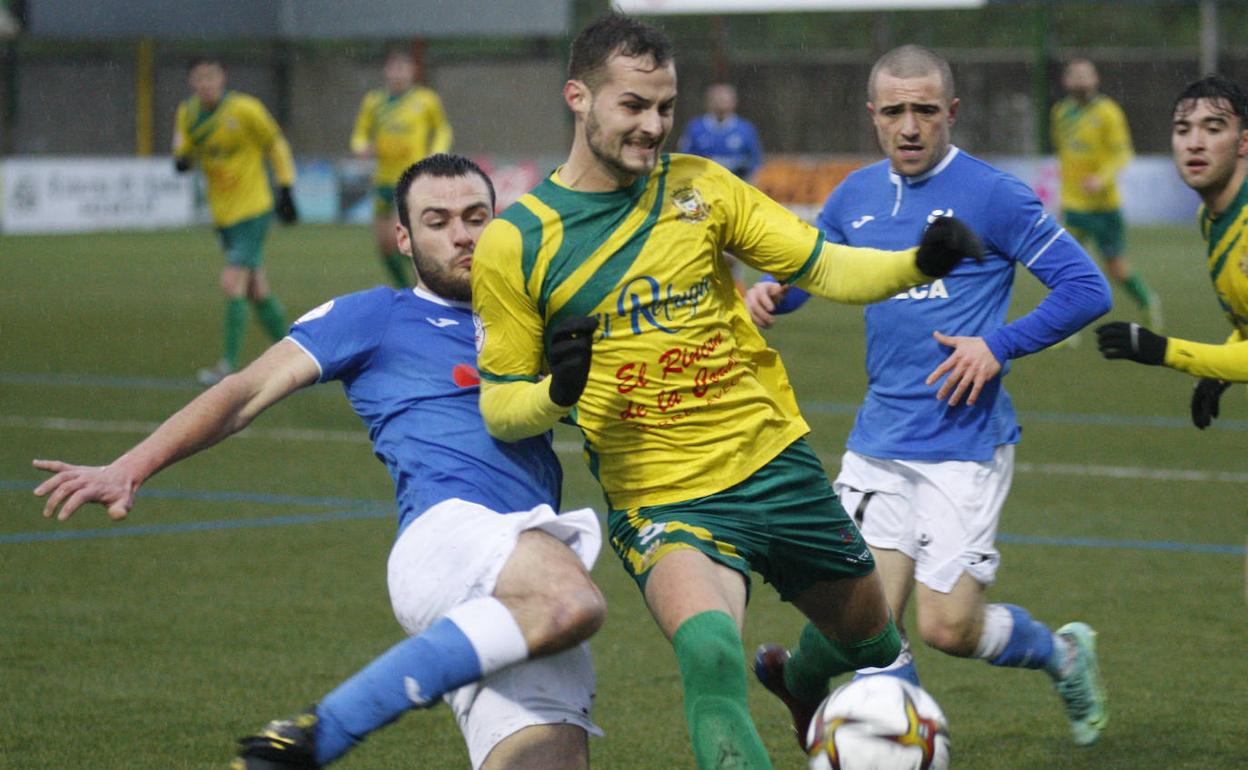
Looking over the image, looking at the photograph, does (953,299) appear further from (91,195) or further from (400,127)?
(91,195)

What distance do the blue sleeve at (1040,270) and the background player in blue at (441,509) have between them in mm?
1502

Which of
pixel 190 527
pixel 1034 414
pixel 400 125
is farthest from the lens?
pixel 400 125

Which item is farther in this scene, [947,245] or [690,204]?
[690,204]

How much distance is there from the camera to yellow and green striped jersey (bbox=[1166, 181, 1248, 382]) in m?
5.23

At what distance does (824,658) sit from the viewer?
5027 mm

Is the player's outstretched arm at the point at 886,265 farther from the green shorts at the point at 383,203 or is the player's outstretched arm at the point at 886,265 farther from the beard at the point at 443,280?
the green shorts at the point at 383,203

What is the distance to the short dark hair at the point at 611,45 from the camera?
4.18 m

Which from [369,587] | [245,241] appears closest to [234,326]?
[245,241]

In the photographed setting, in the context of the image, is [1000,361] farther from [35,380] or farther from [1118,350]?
[35,380]

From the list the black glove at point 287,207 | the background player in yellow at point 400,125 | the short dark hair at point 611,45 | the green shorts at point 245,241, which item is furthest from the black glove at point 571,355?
the background player in yellow at point 400,125

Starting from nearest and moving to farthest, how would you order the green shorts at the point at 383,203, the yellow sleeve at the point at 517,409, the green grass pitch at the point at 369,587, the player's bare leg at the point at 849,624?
the yellow sleeve at the point at 517,409, the player's bare leg at the point at 849,624, the green grass pitch at the point at 369,587, the green shorts at the point at 383,203

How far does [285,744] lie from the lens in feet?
12.0

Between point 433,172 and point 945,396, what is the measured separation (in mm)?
1657

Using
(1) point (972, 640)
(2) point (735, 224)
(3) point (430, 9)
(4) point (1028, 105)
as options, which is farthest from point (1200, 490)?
(3) point (430, 9)
